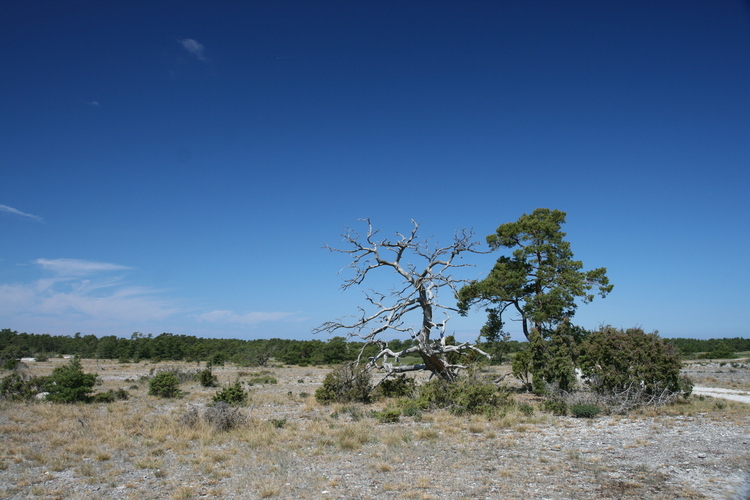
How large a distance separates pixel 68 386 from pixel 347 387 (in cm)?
1253

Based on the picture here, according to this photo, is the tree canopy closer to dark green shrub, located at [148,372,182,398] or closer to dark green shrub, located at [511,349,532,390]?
dark green shrub, located at [511,349,532,390]

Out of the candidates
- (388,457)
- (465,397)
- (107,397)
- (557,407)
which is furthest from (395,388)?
(107,397)

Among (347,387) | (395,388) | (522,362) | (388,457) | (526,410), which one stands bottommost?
(388,457)

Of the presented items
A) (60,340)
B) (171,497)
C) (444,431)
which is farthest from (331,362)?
(60,340)

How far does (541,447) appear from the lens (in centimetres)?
1080

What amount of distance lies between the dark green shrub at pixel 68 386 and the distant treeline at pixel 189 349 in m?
33.1

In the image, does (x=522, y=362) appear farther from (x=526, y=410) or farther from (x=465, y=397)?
(x=465, y=397)

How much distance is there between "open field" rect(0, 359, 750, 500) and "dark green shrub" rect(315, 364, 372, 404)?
393 centimetres

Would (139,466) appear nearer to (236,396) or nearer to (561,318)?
(236,396)

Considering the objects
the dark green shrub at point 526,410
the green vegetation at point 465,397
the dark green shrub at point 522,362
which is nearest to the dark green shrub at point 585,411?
the dark green shrub at point 526,410

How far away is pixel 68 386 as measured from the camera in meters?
20.0

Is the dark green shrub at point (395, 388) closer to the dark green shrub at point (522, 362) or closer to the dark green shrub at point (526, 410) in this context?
the dark green shrub at point (522, 362)

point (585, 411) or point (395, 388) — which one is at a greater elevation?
point (395, 388)

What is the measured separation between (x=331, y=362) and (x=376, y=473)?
58.5 m
